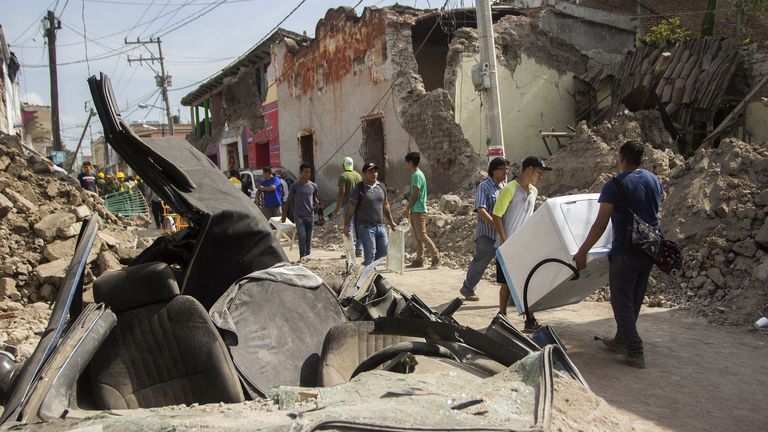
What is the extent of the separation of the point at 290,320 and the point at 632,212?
271 cm

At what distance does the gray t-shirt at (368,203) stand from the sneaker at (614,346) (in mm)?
3938

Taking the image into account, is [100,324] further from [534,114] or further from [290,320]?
[534,114]

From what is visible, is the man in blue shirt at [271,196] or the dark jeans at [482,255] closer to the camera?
the dark jeans at [482,255]

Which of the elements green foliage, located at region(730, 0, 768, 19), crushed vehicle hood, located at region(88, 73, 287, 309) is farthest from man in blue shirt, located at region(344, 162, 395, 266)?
green foliage, located at region(730, 0, 768, 19)

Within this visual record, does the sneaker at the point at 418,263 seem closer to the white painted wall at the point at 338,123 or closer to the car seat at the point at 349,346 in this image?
the white painted wall at the point at 338,123

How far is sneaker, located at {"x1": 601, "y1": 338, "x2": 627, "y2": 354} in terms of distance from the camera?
15.4 ft

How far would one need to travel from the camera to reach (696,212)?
7371 mm

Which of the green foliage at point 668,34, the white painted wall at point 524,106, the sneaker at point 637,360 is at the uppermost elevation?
the green foliage at point 668,34

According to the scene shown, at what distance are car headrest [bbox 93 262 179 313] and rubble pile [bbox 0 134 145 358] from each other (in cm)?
310

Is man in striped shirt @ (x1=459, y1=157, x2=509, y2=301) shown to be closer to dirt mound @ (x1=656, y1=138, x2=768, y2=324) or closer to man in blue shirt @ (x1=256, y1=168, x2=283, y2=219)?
dirt mound @ (x1=656, y1=138, x2=768, y2=324)

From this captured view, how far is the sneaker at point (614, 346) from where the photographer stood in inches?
185

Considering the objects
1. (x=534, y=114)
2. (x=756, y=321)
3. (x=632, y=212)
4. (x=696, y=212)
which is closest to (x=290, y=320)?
(x=632, y=212)

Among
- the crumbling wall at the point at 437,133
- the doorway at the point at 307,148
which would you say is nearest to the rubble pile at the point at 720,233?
the crumbling wall at the point at 437,133

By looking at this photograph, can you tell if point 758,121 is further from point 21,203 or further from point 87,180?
point 87,180
